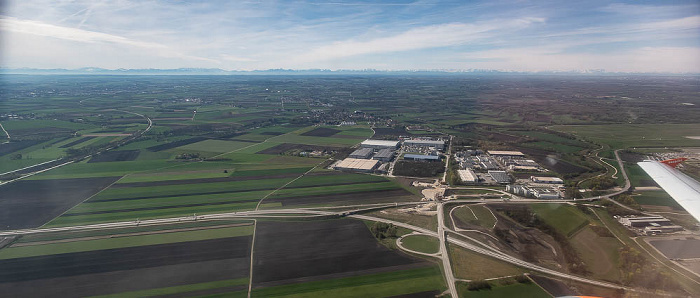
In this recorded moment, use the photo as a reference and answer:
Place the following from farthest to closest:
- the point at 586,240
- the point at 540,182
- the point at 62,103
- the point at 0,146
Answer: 1. the point at 62,103
2. the point at 0,146
3. the point at 540,182
4. the point at 586,240

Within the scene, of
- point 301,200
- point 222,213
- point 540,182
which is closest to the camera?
point 222,213

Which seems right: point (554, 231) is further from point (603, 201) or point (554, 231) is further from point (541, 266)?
point (603, 201)

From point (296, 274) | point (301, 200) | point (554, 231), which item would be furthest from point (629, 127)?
point (296, 274)

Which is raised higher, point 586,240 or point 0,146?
point 0,146

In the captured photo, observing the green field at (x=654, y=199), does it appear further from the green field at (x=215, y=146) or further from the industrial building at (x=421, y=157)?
the green field at (x=215, y=146)

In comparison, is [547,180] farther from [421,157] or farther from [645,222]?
[421,157]

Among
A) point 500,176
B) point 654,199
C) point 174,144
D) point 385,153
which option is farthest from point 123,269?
point 654,199

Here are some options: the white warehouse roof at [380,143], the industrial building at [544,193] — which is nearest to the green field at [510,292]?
the industrial building at [544,193]

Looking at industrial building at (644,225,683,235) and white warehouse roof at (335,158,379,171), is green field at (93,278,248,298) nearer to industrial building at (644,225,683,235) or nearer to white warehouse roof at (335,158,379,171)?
white warehouse roof at (335,158,379,171)
